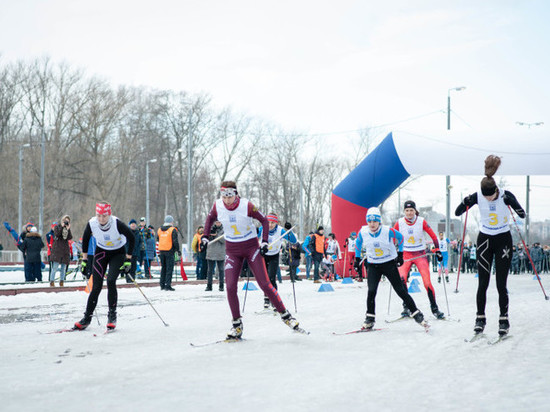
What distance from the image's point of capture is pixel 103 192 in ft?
152

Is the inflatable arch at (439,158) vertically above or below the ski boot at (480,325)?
above

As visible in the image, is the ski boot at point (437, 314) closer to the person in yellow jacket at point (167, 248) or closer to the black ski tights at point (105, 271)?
the black ski tights at point (105, 271)

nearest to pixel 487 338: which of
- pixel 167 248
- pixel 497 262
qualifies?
pixel 497 262

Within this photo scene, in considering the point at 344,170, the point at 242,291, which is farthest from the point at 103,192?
the point at 242,291

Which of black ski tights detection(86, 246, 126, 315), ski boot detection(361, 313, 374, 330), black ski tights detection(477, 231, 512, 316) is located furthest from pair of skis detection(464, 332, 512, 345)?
black ski tights detection(86, 246, 126, 315)

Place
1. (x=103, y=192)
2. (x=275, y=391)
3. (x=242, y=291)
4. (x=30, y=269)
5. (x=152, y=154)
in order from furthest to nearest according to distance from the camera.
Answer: (x=152, y=154)
(x=103, y=192)
(x=30, y=269)
(x=242, y=291)
(x=275, y=391)

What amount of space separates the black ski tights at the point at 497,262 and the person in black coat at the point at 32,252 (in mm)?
13313

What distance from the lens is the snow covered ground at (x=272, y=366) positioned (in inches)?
183

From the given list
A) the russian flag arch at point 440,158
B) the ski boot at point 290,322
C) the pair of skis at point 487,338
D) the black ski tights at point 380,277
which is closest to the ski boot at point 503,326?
the pair of skis at point 487,338

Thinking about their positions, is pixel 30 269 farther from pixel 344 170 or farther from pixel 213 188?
pixel 344 170

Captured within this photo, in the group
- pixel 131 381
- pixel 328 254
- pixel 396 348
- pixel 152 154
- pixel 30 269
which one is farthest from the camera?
pixel 152 154

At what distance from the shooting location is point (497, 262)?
779cm

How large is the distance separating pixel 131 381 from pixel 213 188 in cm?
5371

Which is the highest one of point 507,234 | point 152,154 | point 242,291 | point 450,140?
point 152,154
